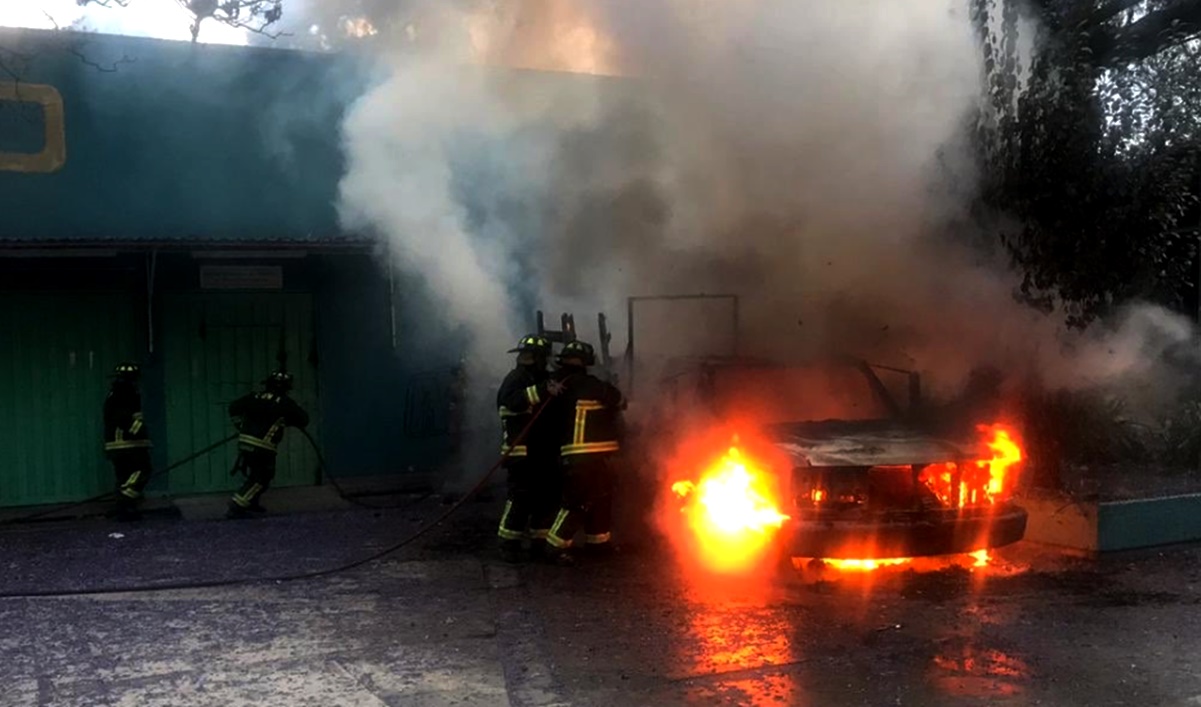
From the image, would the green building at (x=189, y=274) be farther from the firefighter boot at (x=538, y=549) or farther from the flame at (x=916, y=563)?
the flame at (x=916, y=563)

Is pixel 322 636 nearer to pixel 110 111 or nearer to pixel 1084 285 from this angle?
pixel 1084 285

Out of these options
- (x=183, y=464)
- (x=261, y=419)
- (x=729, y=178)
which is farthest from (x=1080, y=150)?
(x=183, y=464)

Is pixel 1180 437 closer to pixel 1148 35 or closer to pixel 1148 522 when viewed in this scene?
pixel 1148 522

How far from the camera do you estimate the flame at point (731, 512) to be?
652 cm

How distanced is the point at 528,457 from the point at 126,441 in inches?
159

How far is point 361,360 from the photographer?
11.3 metres

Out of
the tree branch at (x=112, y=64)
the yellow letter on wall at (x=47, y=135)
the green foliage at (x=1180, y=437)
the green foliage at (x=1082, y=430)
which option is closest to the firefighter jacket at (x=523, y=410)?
the green foliage at (x=1082, y=430)

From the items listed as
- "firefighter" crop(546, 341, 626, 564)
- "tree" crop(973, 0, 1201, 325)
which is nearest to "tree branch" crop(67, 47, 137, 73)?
"firefighter" crop(546, 341, 626, 564)

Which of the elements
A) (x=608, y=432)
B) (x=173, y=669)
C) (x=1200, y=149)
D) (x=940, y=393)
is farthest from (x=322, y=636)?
(x=1200, y=149)

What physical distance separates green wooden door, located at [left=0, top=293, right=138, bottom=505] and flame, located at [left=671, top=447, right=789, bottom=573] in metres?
5.98

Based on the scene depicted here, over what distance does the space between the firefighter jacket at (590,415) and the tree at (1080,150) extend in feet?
11.1

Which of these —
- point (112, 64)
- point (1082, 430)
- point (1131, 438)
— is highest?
point (112, 64)

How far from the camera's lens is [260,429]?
9.47 meters

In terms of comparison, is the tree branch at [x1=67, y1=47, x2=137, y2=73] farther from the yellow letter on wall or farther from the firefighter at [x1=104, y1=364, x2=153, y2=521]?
the firefighter at [x1=104, y1=364, x2=153, y2=521]
